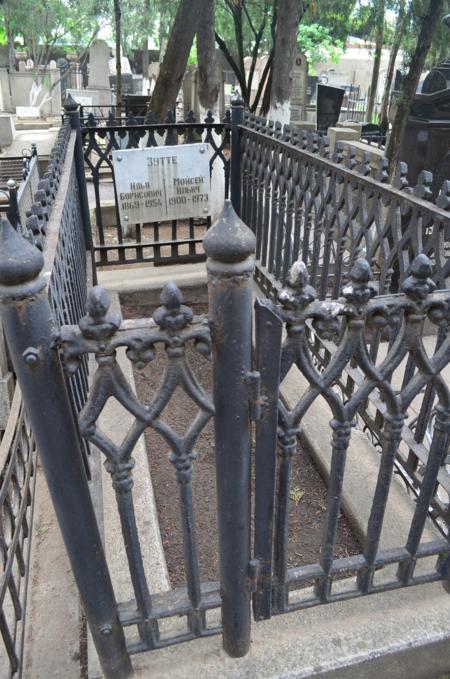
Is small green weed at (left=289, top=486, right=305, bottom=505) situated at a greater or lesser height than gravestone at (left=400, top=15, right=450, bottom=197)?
lesser

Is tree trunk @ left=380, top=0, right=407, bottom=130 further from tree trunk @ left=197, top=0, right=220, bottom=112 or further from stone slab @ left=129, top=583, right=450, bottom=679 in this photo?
stone slab @ left=129, top=583, right=450, bottom=679

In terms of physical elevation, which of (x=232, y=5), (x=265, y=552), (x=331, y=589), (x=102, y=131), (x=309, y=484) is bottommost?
(x=309, y=484)

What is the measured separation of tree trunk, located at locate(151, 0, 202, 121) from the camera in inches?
324

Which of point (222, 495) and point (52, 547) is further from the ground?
point (222, 495)

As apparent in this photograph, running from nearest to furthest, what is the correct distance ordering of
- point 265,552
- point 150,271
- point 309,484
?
point 265,552
point 309,484
point 150,271

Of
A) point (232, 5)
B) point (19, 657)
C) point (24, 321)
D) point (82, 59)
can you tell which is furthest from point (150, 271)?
point (82, 59)

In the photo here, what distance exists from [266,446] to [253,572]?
45cm

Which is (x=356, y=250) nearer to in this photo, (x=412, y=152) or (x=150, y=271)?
(x=150, y=271)

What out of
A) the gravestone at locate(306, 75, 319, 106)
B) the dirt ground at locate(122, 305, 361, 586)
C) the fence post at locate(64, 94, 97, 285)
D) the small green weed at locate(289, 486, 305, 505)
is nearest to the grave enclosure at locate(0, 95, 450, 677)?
the dirt ground at locate(122, 305, 361, 586)

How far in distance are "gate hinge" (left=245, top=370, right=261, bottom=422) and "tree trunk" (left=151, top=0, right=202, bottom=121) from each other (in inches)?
308

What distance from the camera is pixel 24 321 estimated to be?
1198mm

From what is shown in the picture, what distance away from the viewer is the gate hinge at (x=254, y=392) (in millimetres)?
1349

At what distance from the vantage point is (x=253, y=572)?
169 cm

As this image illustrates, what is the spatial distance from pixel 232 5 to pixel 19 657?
18.6m
